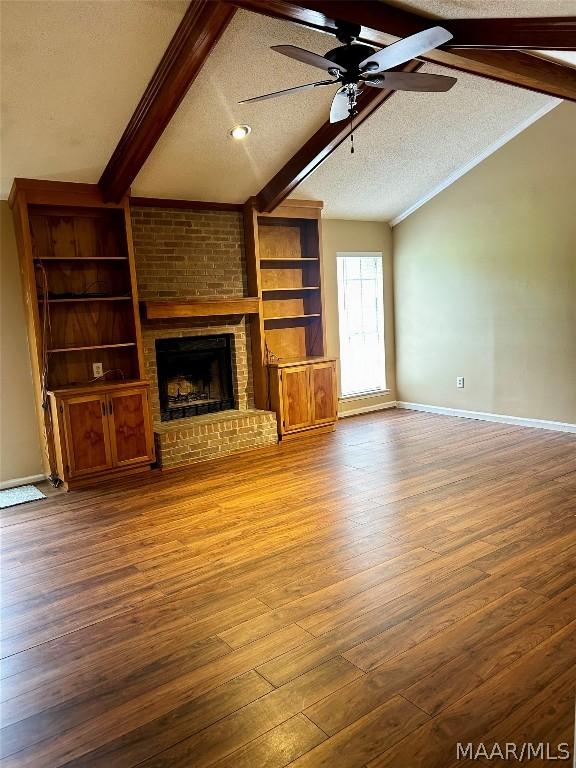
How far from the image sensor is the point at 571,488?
4.27 metres

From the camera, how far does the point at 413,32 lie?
3598 millimetres

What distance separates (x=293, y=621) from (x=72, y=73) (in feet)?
11.7

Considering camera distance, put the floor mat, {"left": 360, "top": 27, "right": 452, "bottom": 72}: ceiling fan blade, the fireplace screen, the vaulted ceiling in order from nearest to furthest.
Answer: {"left": 360, "top": 27, "right": 452, "bottom": 72}: ceiling fan blade
the vaulted ceiling
the floor mat
the fireplace screen

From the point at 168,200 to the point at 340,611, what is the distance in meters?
4.37

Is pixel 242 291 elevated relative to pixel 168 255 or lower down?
lower down

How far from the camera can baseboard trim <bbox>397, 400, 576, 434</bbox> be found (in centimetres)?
596

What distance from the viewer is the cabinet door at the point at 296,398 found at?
6.18 metres

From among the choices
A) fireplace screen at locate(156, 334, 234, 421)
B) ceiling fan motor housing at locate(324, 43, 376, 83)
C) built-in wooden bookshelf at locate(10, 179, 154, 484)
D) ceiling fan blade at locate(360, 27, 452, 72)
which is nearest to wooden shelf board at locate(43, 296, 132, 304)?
built-in wooden bookshelf at locate(10, 179, 154, 484)

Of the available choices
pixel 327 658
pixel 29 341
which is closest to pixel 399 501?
pixel 327 658

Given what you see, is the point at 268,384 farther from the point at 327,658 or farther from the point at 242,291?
the point at 327,658

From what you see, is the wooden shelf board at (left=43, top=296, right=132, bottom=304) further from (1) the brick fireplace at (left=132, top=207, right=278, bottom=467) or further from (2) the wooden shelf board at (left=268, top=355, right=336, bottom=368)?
(2) the wooden shelf board at (left=268, top=355, right=336, bottom=368)

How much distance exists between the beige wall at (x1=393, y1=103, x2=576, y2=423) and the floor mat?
4798 mm

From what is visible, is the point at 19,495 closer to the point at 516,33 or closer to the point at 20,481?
the point at 20,481

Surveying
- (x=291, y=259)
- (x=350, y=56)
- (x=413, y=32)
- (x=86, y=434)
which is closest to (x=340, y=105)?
(x=350, y=56)
